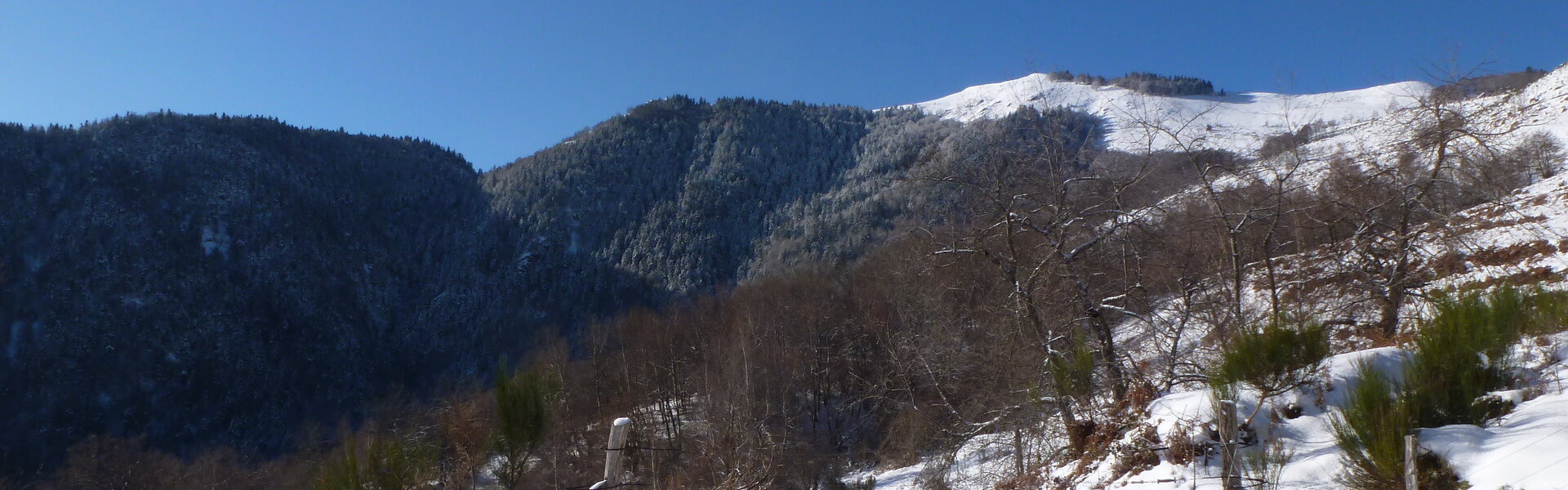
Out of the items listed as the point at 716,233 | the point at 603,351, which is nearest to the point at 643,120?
the point at 716,233

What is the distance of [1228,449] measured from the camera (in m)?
4.68

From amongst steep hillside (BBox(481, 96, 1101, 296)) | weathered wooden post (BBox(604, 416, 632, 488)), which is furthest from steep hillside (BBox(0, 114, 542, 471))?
weathered wooden post (BBox(604, 416, 632, 488))

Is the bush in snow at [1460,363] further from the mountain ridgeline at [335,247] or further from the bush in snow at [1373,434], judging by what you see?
the mountain ridgeline at [335,247]

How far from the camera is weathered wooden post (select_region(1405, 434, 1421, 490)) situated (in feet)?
12.3

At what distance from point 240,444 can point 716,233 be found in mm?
46791

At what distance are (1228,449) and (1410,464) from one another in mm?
999

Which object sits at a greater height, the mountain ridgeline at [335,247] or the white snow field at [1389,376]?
the mountain ridgeline at [335,247]

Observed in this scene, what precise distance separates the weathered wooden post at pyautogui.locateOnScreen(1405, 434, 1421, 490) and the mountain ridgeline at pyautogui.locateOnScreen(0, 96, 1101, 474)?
50783mm

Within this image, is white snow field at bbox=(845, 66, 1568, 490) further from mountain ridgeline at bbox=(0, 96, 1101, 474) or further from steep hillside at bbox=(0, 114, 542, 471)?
steep hillside at bbox=(0, 114, 542, 471)

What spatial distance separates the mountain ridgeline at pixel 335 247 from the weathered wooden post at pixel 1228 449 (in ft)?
164

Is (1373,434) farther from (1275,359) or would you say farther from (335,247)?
(335,247)

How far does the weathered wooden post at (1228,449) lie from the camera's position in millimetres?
4586

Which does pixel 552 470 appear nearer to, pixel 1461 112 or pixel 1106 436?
pixel 1106 436

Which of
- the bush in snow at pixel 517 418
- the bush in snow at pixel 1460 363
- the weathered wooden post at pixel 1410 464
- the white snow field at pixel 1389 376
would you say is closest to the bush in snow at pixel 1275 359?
the white snow field at pixel 1389 376
